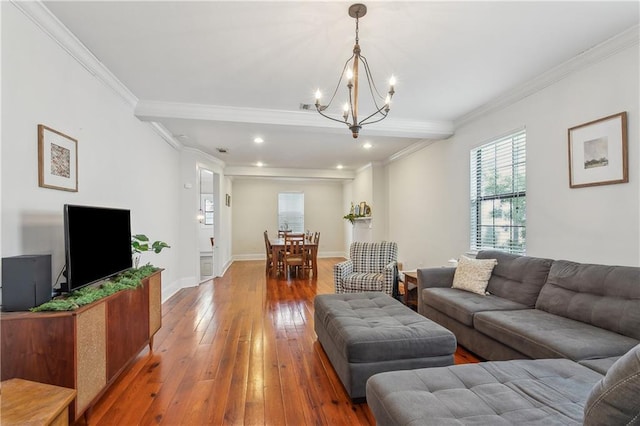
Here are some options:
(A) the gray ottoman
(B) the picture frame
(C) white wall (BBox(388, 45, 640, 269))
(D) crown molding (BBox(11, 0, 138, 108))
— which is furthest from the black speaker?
(B) the picture frame

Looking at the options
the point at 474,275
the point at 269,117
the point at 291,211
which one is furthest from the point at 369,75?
the point at 291,211

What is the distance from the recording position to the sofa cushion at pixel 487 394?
1.15m

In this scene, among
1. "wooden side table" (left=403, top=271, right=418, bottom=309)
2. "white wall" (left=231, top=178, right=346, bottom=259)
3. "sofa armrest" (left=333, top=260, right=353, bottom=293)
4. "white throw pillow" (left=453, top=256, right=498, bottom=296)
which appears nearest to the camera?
"white throw pillow" (left=453, top=256, right=498, bottom=296)

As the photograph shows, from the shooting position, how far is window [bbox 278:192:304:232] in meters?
9.20

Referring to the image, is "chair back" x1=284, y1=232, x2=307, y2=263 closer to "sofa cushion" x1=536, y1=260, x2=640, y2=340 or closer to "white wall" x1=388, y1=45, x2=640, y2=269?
"white wall" x1=388, y1=45, x2=640, y2=269

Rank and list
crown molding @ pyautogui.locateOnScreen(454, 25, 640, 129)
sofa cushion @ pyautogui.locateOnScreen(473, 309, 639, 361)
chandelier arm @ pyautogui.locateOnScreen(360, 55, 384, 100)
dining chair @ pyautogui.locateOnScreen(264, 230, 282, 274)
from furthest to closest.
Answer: dining chair @ pyautogui.locateOnScreen(264, 230, 282, 274), chandelier arm @ pyautogui.locateOnScreen(360, 55, 384, 100), crown molding @ pyautogui.locateOnScreen(454, 25, 640, 129), sofa cushion @ pyautogui.locateOnScreen(473, 309, 639, 361)

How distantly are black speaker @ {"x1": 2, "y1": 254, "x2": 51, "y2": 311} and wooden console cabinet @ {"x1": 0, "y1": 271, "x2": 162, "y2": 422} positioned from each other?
64 mm

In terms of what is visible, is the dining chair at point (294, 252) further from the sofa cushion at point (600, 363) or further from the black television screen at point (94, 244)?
the sofa cushion at point (600, 363)

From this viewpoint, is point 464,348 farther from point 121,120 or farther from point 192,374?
point 121,120

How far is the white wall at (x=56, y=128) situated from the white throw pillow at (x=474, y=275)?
11.0 feet

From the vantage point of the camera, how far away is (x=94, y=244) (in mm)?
2104

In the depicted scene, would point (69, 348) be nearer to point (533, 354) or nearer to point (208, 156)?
point (533, 354)

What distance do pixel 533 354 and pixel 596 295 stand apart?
2.45 feet

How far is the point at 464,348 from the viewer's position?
108 inches
